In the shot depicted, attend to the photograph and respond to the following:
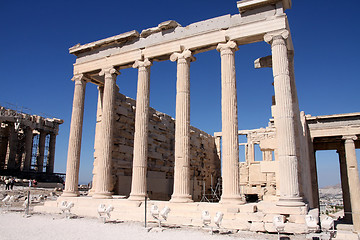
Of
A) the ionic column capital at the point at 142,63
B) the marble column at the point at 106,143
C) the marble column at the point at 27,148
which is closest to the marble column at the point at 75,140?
the marble column at the point at 106,143

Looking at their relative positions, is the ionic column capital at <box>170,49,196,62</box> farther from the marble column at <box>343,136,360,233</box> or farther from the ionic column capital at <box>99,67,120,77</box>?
the marble column at <box>343,136,360,233</box>

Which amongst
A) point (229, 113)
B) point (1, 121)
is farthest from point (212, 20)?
point (1, 121)

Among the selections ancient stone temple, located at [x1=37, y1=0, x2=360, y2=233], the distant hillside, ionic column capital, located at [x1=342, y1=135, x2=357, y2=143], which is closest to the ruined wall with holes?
ancient stone temple, located at [x1=37, y1=0, x2=360, y2=233]

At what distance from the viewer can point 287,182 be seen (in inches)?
494

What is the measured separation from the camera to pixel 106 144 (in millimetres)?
17516

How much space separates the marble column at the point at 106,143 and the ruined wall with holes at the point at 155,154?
1.98m

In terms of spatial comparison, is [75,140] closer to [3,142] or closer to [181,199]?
[181,199]

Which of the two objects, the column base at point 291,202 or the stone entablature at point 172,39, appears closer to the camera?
the column base at point 291,202

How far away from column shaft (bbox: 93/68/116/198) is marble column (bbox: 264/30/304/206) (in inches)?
360

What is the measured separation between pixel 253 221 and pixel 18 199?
17487 mm

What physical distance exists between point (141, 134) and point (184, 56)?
4.72 metres

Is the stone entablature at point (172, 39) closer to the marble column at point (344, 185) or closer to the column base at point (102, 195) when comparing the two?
the column base at point (102, 195)

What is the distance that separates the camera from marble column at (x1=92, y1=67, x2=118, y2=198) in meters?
17.0

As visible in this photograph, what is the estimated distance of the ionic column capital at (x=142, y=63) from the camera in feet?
56.7
